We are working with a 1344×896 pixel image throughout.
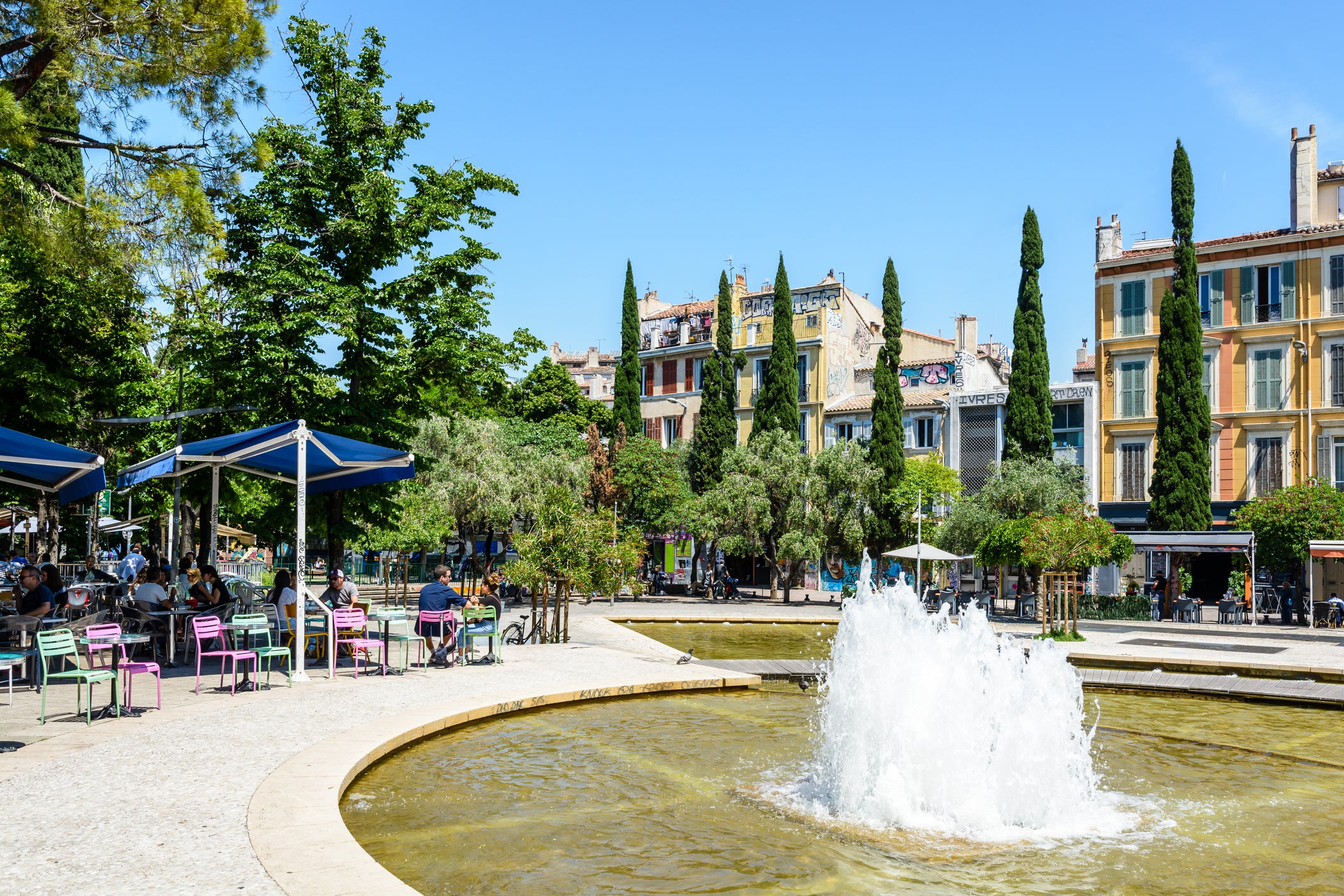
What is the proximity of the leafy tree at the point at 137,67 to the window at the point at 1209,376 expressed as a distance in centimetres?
3916

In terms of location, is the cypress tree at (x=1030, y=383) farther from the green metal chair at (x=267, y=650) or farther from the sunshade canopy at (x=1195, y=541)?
the green metal chair at (x=267, y=650)

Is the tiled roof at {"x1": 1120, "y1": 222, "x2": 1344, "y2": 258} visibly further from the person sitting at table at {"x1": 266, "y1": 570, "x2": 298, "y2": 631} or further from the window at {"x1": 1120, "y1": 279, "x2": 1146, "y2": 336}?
the person sitting at table at {"x1": 266, "y1": 570, "x2": 298, "y2": 631}

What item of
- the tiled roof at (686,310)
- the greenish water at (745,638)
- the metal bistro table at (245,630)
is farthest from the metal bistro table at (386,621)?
the tiled roof at (686,310)

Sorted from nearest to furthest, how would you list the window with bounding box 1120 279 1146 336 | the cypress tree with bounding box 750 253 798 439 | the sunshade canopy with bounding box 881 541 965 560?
1. the sunshade canopy with bounding box 881 541 965 560
2. the window with bounding box 1120 279 1146 336
3. the cypress tree with bounding box 750 253 798 439

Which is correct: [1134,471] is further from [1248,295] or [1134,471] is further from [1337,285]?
[1337,285]

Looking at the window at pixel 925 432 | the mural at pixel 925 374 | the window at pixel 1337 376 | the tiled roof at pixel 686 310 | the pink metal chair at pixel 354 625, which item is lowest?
the pink metal chair at pixel 354 625

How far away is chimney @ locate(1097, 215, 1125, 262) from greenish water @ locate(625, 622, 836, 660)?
2613 cm

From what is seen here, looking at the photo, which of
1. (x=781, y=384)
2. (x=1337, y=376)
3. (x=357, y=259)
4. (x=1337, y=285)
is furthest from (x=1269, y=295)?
(x=357, y=259)

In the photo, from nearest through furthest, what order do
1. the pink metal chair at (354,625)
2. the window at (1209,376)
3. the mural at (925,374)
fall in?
the pink metal chair at (354,625), the window at (1209,376), the mural at (925,374)

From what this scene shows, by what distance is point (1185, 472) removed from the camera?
3759 cm

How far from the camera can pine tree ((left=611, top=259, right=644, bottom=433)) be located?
181 ft

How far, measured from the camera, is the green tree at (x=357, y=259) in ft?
59.3

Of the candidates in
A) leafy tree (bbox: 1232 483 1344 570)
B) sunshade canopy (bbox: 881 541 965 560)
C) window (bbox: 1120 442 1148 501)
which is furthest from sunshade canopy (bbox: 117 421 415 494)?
window (bbox: 1120 442 1148 501)

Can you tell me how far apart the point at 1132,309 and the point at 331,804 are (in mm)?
43402
